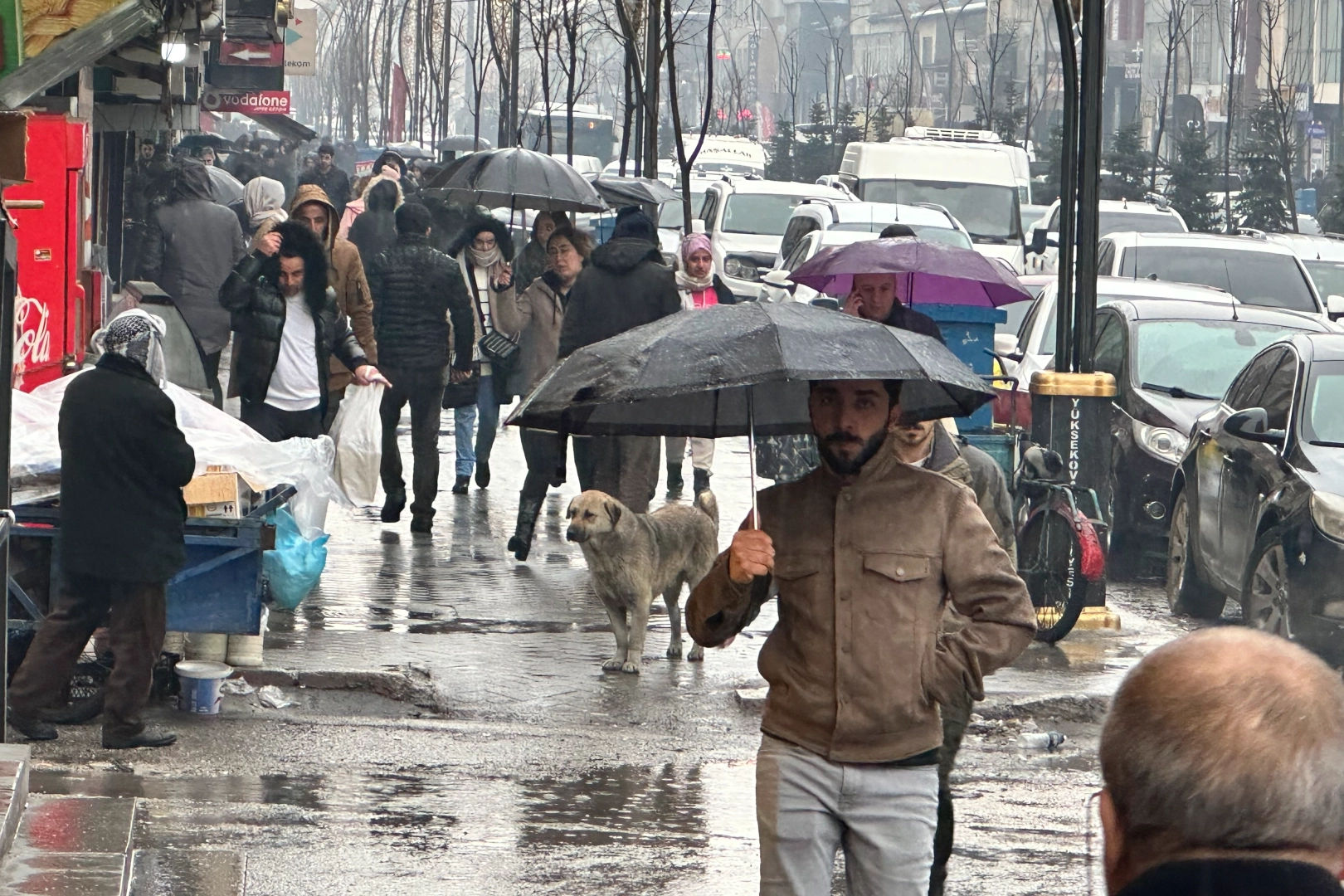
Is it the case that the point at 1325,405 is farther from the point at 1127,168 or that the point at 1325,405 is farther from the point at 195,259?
the point at 1127,168

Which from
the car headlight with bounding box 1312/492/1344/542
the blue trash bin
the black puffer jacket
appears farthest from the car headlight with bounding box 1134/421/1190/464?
the black puffer jacket

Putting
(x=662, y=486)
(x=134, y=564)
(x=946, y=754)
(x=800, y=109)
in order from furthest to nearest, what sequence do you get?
(x=800, y=109) < (x=662, y=486) < (x=134, y=564) < (x=946, y=754)

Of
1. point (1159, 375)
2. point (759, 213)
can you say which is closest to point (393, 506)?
point (1159, 375)

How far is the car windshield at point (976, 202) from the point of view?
26641 millimetres

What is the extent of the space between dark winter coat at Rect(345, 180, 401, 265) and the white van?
10.0m

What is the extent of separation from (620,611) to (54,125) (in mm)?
5109

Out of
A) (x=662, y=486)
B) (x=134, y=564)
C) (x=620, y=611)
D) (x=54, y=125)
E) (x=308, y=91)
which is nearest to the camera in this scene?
(x=134, y=564)

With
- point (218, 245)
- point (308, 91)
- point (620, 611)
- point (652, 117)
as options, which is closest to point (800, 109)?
point (308, 91)

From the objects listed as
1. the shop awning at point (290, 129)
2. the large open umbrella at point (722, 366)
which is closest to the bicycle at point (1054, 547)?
the large open umbrella at point (722, 366)

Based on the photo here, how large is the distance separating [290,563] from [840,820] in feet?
16.7

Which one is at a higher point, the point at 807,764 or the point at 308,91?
the point at 308,91

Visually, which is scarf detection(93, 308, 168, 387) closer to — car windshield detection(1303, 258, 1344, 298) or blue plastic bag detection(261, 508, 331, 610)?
blue plastic bag detection(261, 508, 331, 610)

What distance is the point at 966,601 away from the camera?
173 inches

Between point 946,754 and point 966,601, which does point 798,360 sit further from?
point 946,754
